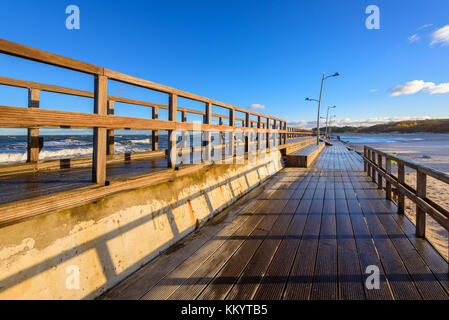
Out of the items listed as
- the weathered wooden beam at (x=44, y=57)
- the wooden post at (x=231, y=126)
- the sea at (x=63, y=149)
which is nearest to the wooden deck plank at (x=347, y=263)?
the wooden post at (x=231, y=126)

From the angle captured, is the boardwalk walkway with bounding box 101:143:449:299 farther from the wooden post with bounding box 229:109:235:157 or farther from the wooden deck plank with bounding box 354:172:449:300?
the wooden post with bounding box 229:109:235:157

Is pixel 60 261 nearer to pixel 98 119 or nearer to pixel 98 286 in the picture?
pixel 98 286

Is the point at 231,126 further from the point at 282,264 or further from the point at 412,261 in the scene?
the point at 412,261

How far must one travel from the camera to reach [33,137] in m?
3.65

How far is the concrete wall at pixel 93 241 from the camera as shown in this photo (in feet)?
5.33

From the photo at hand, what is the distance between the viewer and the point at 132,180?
2.56 metres

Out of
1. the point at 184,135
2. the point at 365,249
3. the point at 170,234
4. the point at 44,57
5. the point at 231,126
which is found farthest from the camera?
the point at 184,135

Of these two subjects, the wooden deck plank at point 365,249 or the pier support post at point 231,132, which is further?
the pier support post at point 231,132

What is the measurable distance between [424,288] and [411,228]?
171cm

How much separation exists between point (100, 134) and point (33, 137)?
8.09ft

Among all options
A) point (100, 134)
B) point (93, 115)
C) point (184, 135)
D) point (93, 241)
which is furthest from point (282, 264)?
point (184, 135)

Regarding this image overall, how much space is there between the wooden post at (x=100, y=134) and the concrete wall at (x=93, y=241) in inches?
10.9

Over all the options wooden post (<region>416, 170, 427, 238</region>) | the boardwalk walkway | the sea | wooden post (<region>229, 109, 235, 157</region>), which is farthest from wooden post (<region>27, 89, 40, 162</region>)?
wooden post (<region>416, 170, 427, 238</region>)

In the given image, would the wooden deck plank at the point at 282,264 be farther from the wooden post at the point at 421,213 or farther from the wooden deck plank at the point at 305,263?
the wooden post at the point at 421,213
